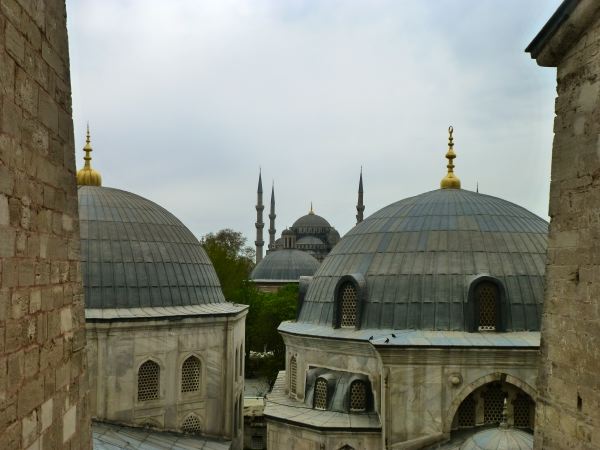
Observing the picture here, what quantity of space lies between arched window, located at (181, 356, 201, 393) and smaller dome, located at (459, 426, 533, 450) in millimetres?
8574

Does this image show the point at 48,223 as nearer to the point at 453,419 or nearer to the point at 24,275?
the point at 24,275

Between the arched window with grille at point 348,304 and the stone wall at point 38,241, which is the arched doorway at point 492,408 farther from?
the stone wall at point 38,241

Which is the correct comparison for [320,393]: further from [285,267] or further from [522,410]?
[285,267]

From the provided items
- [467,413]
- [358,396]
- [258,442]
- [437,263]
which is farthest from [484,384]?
[258,442]

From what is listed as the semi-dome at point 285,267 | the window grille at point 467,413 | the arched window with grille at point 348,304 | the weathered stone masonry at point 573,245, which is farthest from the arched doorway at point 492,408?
the semi-dome at point 285,267

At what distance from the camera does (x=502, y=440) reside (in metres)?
11.9

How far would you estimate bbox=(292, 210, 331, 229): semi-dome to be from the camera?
250 ft

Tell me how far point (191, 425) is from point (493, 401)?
840 cm

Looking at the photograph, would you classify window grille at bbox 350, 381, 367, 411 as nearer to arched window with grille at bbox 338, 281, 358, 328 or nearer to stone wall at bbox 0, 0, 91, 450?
arched window with grille at bbox 338, 281, 358, 328

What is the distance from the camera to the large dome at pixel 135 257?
17688 mm

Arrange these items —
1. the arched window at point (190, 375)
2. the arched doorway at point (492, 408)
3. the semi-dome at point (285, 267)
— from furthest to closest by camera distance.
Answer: the semi-dome at point (285, 267) → the arched window at point (190, 375) → the arched doorway at point (492, 408)

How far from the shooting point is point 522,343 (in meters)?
14.6

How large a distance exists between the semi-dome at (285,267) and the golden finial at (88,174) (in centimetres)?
3759

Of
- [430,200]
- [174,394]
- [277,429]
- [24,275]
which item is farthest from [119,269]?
[24,275]
